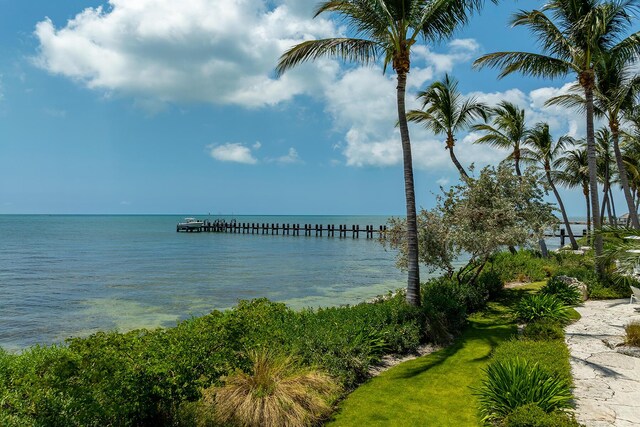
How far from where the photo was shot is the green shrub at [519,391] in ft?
20.0

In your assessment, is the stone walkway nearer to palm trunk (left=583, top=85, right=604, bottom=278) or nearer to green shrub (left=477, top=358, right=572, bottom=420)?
green shrub (left=477, top=358, right=572, bottom=420)

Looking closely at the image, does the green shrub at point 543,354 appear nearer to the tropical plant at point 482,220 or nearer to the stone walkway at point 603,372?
the stone walkway at point 603,372

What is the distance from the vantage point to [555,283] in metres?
14.7

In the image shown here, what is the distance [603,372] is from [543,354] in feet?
3.48

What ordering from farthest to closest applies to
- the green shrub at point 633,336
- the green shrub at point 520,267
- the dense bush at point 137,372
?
the green shrub at point 520,267, the green shrub at point 633,336, the dense bush at point 137,372

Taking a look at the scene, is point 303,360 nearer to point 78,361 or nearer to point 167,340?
point 167,340

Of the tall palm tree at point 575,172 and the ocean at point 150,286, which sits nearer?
the ocean at point 150,286

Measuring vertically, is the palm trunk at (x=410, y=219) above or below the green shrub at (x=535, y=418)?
above

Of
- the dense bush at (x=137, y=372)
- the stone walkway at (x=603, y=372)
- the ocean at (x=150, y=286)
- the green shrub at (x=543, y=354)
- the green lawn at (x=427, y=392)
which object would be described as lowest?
the ocean at (x=150, y=286)

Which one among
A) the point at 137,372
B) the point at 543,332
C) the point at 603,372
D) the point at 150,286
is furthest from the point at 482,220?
the point at 150,286

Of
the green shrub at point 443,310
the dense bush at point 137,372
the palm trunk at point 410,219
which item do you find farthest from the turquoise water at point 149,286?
the dense bush at point 137,372

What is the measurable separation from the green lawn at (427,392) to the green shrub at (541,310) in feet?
5.85

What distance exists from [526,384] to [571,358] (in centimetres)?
333

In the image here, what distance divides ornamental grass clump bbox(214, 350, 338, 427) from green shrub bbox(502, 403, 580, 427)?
2.80 metres
